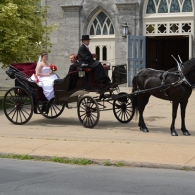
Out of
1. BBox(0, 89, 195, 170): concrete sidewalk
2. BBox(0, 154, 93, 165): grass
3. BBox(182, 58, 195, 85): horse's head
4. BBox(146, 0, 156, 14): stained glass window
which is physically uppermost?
BBox(146, 0, 156, 14): stained glass window

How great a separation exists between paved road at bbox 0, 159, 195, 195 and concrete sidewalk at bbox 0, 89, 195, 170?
561 millimetres

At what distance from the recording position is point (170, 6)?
24625 mm

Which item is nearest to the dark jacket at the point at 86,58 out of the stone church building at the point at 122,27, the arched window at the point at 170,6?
the stone church building at the point at 122,27

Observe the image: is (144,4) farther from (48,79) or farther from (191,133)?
(191,133)

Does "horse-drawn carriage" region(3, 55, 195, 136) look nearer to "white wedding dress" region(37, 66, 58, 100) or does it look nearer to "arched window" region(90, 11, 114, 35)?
"white wedding dress" region(37, 66, 58, 100)

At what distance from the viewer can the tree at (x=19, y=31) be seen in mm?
17734

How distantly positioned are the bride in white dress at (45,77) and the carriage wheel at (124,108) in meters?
1.79

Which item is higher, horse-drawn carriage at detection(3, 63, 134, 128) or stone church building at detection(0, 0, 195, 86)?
stone church building at detection(0, 0, 195, 86)

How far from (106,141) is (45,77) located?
3.87 metres

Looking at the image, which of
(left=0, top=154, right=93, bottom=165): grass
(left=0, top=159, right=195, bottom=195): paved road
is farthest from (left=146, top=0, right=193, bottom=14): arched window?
(left=0, top=159, right=195, bottom=195): paved road

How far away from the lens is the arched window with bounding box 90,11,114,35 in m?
26.0

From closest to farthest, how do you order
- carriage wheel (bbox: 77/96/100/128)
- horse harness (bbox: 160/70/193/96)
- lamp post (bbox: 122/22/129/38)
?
horse harness (bbox: 160/70/193/96)
carriage wheel (bbox: 77/96/100/128)
lamp post (bbox: 122/22/129/38)

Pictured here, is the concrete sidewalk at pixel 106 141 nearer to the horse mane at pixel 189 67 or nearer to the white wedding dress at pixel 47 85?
the white wedding dress at pixel 47 85

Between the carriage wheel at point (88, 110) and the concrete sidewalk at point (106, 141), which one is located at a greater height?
the carriage wheel at point (88, 110)
